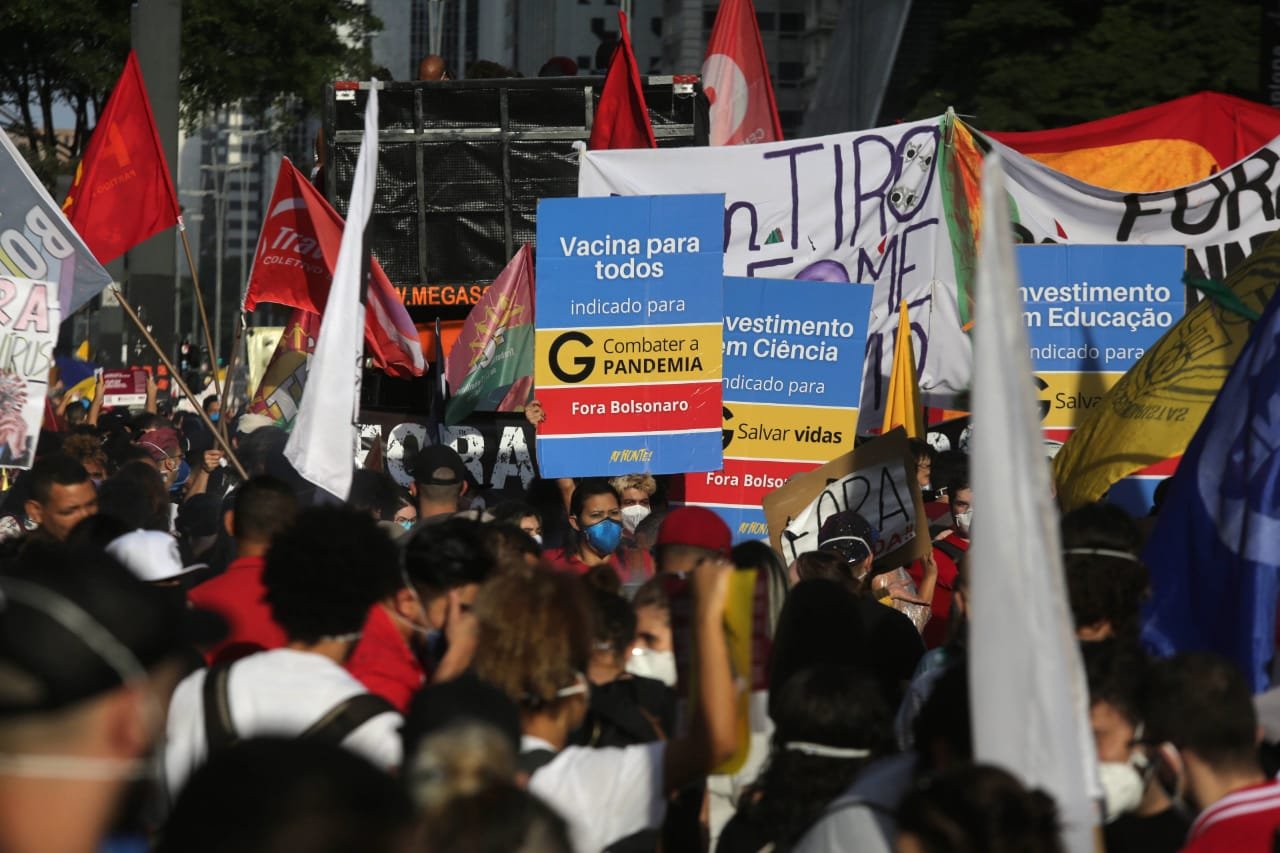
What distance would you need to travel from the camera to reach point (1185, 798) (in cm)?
351

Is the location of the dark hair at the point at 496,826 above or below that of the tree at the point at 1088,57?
below

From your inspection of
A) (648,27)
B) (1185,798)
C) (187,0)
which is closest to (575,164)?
(1185,798)

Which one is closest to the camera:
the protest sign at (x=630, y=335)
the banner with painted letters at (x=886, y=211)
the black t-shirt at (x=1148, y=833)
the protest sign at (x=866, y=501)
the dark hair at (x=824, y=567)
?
the black t-shirt at (x=1148, y=833)

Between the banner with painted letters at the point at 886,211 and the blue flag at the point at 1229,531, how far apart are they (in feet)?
16.2

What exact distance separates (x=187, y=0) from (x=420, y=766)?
24956 millimetres

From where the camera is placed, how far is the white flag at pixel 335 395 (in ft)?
20.2

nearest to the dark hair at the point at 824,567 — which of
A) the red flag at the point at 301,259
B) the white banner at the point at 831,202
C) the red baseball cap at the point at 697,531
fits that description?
the red baseball cap at the point at 697,531

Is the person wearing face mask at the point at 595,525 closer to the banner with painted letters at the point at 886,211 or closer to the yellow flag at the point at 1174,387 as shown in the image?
the yellow flag at the point at 1174,387

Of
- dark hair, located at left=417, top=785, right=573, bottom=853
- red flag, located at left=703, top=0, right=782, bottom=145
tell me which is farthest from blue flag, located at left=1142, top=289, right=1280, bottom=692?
red flag, located at left=703, top=0, right=782, bottom=145

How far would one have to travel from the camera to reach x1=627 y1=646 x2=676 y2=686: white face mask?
4.45m

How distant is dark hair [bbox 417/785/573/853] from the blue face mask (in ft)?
16.6

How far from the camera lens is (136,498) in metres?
6.07

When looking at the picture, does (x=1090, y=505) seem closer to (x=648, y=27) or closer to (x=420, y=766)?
(x=420, y=766)

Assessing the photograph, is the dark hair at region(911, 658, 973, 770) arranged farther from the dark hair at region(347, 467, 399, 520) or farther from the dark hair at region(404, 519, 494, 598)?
the dark hair at region(347, 467, 399, 520)
